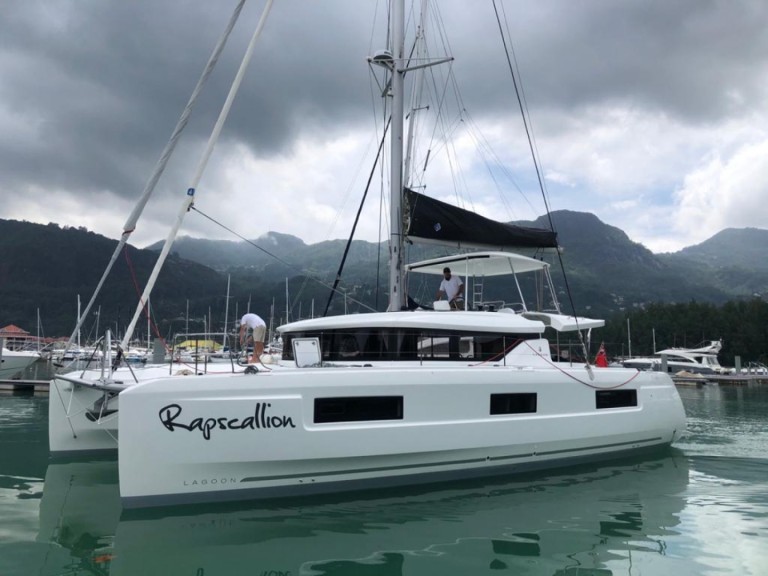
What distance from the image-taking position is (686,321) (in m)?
55.8

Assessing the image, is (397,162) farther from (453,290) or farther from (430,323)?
(430,323)

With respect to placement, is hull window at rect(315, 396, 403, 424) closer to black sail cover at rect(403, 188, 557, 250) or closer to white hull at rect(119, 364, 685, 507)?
white hull at rect(119, 364, 685, 507)

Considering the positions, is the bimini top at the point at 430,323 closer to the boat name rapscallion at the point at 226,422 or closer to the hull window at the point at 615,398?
the hull window at the point at 615,398

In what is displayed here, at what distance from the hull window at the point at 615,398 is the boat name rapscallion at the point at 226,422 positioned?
5051 millimetres

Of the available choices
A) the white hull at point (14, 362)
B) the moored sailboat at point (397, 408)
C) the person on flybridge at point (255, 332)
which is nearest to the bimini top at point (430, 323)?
the moored sailboat at point (397, 408)

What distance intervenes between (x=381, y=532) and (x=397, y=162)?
6.46 m

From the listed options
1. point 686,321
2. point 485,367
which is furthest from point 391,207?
point 686,321

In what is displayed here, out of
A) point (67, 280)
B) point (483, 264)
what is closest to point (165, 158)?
point (483, 264)

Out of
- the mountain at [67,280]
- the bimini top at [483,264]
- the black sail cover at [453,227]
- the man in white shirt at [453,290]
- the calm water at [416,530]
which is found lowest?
the calm water at [416,530]

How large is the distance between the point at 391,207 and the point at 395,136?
1.29 meters

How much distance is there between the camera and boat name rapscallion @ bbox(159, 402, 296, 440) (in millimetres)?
5586

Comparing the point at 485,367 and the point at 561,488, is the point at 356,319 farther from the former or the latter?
the point at 561,488

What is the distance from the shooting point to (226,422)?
226 inches

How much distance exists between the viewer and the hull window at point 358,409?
6.21 metres
